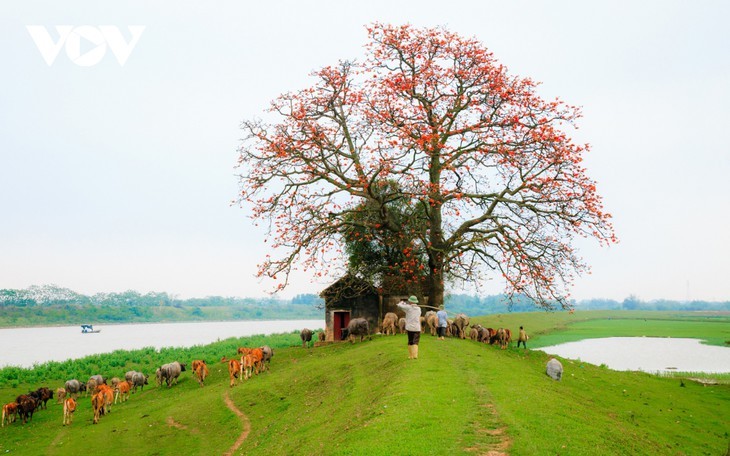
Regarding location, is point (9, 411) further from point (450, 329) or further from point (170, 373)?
point (450, 329)

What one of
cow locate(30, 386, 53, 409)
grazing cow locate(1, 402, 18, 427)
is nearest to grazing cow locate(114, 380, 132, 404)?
cow locate(30, 386, 53, 409)

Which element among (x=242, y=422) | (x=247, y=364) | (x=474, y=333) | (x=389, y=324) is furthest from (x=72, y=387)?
(x=474, y=333)

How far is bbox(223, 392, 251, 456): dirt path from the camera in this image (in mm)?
16723

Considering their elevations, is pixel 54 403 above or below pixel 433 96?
below

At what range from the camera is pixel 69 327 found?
5502 inches

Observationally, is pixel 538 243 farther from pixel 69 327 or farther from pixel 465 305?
pixel 465 305

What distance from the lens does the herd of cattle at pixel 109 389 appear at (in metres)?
23.7

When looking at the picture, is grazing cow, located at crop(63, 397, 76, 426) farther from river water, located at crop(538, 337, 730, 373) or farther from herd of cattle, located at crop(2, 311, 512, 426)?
river water, located at crop(538, 337, 730, 373)

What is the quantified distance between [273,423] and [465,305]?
177728mm

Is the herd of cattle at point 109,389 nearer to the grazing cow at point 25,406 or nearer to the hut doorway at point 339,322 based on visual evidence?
the grazing cow at point 25,406

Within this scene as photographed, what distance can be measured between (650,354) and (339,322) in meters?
28.7

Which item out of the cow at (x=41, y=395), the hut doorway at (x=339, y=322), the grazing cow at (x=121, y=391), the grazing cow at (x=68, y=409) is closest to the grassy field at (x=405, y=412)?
the grazing cow at (x=68, y=409)

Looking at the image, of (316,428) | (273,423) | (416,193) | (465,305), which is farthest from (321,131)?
(465,305)

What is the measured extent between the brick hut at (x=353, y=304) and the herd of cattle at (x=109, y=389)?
5.89 meters
